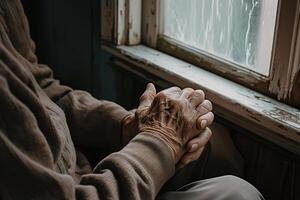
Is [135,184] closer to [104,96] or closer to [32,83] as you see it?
[32,83]

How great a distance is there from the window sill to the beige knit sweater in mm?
245

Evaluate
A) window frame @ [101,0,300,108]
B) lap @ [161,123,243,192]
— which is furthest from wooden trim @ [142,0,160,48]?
lap @ [161,123,243,192]

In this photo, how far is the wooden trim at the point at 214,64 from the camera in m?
1.23

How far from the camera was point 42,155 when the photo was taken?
84 centimetres

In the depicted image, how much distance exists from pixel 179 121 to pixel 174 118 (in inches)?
0.5

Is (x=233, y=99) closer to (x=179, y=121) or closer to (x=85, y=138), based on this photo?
(x=179, y=121)

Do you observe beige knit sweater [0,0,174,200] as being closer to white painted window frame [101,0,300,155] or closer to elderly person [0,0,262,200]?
elderly person [0,0,262,200]

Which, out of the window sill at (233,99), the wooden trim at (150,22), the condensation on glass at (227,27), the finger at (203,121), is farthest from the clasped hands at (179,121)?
the wooden trim at (150,22)

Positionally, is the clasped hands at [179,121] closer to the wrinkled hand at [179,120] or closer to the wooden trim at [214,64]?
the wrinkled hand at [179,120]

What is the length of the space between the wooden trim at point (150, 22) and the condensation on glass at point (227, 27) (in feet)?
0.06

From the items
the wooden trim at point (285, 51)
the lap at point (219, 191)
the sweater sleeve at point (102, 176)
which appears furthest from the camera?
the wooden trim at point (285, 51)

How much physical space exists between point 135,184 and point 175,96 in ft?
0.85

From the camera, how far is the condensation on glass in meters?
1.21

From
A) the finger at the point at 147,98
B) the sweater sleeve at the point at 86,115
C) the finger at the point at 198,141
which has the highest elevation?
the finger at the point at 147,98
